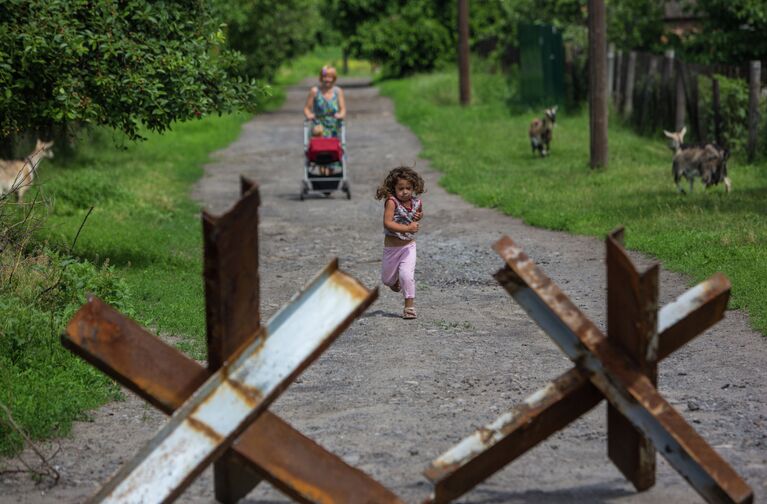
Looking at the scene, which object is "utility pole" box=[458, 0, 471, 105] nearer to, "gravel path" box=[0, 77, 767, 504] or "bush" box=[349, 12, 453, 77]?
"bush" box=[349, 12, 453, 77]

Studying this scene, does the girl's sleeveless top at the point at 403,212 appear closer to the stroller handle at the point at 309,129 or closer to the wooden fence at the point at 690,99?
the stroller handle at the point at 309,129

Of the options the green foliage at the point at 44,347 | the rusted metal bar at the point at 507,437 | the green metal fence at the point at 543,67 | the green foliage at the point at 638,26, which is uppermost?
the rusted metal bar at the point at 507,437

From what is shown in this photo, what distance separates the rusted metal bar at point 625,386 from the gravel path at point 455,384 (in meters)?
0.69

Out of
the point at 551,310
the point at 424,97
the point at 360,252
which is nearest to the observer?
the point at 551,310

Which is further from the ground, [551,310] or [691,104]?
[551,310]

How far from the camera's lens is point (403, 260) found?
1054cm

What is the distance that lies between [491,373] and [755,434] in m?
2.03

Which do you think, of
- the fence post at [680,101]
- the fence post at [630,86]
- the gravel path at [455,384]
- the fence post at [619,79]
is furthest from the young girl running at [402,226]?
the fence post at [619,79]

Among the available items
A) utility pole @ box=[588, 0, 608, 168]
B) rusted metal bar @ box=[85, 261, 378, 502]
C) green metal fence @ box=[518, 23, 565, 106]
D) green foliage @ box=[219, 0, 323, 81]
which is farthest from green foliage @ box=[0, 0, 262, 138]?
green foliage @ box=[219, 0, 323, 81]

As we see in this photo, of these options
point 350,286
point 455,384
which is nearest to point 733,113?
point 455,384

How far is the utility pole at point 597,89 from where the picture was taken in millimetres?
19969

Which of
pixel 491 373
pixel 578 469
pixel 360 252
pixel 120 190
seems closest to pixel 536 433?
pixel 578 469

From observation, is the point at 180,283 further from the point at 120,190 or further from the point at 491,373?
the point at 120,190

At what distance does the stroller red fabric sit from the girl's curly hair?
25.6 ft
